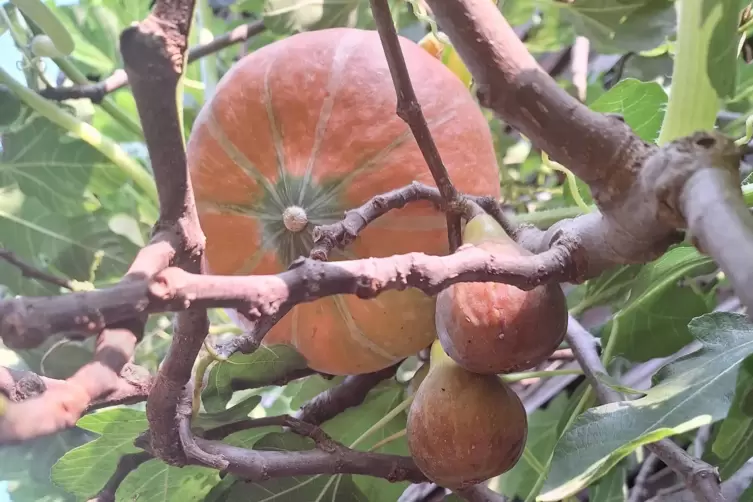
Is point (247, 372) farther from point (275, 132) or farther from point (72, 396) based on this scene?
point (72, 396)

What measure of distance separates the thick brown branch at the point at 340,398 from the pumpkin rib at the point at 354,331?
0.09 metres

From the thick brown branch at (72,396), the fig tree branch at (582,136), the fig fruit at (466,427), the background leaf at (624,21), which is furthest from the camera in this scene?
the background leaf at (624,21)

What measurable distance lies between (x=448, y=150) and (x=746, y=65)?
1.07ft

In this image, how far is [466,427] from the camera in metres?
0.35

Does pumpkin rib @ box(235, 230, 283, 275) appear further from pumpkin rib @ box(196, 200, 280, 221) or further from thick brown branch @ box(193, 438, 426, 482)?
thick brown branch @ box(193, 438, 426, 482)

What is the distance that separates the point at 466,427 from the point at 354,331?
0.42 feet

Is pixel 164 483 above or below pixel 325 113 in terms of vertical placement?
below

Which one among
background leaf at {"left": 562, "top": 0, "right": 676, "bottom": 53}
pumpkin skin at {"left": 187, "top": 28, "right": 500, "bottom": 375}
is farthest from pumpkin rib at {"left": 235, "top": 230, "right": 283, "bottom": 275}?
background leaf at {"left": 562, "top": 0, "right": 676, "bottom": 53}

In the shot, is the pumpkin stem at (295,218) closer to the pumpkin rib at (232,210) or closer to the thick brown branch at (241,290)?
the pumpkin rib at (232,210)

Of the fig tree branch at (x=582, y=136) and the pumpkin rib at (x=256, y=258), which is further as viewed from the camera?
the pumpkin rib at (x=256, y=258)

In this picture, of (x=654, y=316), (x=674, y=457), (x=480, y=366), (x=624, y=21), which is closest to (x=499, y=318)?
(x=480, y=366)

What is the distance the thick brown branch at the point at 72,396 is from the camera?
0.46ft

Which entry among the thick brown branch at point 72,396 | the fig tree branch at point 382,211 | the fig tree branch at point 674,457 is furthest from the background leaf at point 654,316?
the thick brown branch at point 72,396

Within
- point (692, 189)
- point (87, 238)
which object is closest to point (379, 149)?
point (692, 189)
